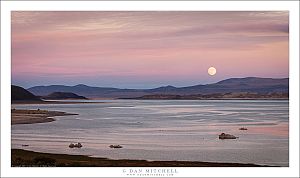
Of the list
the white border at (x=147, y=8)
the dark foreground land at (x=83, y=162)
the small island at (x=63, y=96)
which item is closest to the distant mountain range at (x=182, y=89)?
the small island at (x=63, y=96)

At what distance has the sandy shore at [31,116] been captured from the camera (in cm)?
402

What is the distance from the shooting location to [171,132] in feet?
13.4

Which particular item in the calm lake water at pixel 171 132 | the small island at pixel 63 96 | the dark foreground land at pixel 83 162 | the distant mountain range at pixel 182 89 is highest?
the distant mountain range at pixel 182 89

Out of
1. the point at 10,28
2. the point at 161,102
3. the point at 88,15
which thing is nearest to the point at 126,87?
the point at 161,102

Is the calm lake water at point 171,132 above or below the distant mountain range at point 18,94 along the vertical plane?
below

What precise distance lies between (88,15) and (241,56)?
0.91 m

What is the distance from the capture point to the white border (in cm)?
396

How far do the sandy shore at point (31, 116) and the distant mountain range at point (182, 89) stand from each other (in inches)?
4.5

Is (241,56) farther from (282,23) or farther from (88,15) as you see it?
(88,15)

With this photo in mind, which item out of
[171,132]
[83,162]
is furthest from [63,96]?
[171,132]

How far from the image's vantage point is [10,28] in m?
3.99

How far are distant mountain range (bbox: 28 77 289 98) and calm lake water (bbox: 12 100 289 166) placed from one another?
0.20 feet

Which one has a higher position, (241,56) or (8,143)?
(241,56)

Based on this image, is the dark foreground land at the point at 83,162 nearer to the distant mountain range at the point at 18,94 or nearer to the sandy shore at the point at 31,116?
the sandy shore at the point at 31,116
